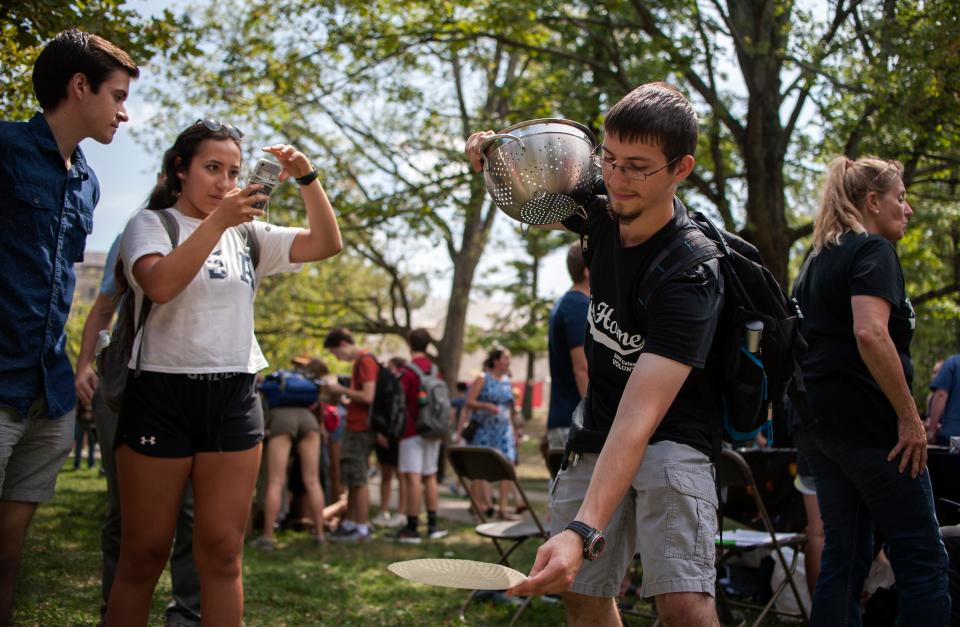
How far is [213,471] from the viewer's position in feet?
9.57

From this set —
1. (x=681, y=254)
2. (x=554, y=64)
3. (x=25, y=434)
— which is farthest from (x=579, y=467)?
(x=554, y=64)

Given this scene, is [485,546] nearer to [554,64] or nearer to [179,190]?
[179,190]

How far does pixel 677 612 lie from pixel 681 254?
92cm

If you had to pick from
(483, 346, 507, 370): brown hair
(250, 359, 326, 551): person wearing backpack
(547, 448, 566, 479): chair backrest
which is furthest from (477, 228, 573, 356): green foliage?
(547, 448, 566, 479): chair backrest

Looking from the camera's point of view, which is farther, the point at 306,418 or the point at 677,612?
the point at 306,418

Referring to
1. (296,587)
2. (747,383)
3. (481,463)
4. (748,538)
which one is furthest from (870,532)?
(296,587)

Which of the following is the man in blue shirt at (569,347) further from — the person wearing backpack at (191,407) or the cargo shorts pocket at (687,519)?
the cargo shorts pocket at (687,519)

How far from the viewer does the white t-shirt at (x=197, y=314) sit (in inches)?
115

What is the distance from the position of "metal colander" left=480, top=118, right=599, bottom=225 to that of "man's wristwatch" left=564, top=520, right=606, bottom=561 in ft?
3.81

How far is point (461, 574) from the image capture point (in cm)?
172

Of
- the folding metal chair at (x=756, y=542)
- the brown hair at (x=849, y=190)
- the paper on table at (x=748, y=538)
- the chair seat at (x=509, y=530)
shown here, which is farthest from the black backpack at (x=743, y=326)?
the chair seat at (x=509, y=530)

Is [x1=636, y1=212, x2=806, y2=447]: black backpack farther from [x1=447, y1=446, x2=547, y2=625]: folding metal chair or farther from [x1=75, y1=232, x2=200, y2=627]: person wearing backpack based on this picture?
[x1=447, y1=446, x2=547, y2=625]: folding metal chair

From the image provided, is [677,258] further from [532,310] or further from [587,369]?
[532,310]

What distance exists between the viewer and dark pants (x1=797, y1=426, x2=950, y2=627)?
10.3ft
